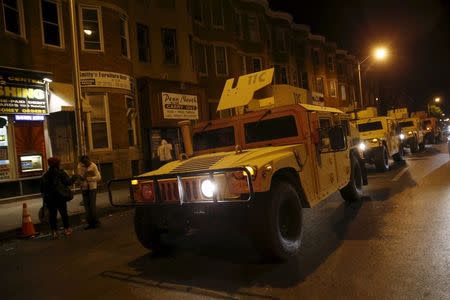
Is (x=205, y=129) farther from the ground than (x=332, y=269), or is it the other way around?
(x=205, y=129)

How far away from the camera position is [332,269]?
497 centimetres

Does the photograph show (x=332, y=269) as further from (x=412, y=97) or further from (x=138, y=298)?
(x=412, y=97)

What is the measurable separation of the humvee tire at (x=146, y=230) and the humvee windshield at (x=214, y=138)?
194 cm

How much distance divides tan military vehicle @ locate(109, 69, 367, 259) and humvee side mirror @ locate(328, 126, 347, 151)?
0.01 m

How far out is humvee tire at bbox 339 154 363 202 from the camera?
9.02 m

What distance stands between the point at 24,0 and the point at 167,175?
41.2 feet

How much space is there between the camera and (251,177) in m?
4.80

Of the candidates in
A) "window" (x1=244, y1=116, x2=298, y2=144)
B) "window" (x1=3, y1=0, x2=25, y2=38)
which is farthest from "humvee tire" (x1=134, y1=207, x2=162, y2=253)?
"window" (x1=3, y1=0, x2=25, y2=38)

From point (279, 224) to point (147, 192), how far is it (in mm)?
1830

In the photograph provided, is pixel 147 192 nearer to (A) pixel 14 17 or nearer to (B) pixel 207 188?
(B) pixel 207 188

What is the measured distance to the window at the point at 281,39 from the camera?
1428 inches

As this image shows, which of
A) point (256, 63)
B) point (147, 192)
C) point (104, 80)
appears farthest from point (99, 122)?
point (256, 63)

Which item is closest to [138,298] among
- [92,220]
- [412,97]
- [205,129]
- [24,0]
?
[205,129]

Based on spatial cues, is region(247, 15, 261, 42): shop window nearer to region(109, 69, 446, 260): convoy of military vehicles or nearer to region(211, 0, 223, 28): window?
region(211, 0, 223, 28): window
